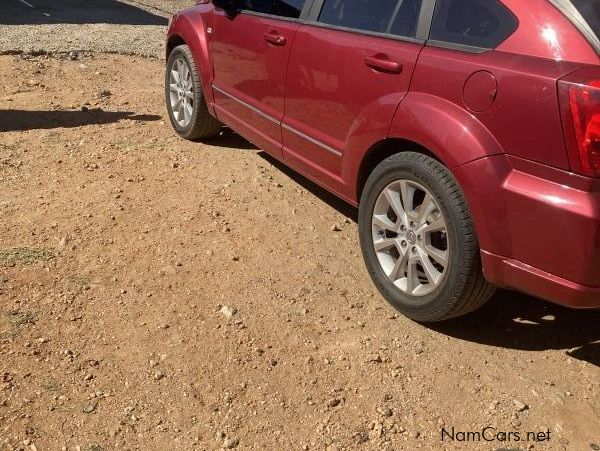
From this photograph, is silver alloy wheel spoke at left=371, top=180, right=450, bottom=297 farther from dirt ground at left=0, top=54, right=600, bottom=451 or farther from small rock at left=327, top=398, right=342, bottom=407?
small rock at left=327, top=398, right=342, bottom=407

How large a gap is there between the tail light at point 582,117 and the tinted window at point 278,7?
2.11 meters

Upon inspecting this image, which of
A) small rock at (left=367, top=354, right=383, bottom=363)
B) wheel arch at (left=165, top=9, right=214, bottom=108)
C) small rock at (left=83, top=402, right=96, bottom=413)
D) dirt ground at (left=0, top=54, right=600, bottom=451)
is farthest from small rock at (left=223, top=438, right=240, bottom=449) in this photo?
wheel arch at (left=165, top=9, right=214, bottom=108)

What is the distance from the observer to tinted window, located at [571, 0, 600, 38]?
9.59ft

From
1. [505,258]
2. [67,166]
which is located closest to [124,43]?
[67,166]

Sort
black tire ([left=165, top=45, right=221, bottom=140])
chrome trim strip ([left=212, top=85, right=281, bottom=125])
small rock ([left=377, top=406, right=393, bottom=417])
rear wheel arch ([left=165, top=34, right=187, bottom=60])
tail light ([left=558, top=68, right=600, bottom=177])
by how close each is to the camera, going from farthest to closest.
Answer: rear wheel arch ([left=165, top=34, right=187, bottom=60])
black tire ([left=165, top=45, right=221, bottom=140])
chrome trim strip ([left=212, top=85, right=281, bottom=125])
small rock ([left=377, top=406, right=393, bottom=417])
tail light ([left=558, top=68, right=600, bottom=177])

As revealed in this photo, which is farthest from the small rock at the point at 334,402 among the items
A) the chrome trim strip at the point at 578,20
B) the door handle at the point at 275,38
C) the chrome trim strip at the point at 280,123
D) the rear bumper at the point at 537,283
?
the door handle at the point at 275,38

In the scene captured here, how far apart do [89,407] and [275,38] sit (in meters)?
2.58

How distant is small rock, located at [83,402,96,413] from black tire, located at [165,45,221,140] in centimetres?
343

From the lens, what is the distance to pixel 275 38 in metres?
4.48


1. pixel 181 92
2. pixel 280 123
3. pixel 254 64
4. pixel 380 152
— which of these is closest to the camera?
pixel 380 152

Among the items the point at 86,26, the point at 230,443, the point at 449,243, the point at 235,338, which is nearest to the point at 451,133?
the point at 449,243

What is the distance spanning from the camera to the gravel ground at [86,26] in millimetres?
10203

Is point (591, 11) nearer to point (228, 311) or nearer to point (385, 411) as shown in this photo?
point (385, 411)

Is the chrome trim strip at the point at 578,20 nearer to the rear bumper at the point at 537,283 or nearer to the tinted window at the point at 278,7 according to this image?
the rear bumper at the point at 537,283
